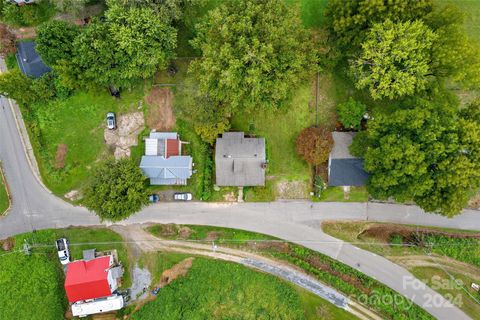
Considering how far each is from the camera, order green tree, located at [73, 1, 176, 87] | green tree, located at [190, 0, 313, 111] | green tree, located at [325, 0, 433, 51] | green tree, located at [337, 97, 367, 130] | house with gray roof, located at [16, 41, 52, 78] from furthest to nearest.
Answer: house with gray roof, located at [16, 41, 52, 78]
green tree, located at [337, 97, 367, 130]
green tree, located at [73, 1, 176, 87]
green tree, located at [190, 0, 313, 111]
green tree, located at [325, 0, 433, 51]

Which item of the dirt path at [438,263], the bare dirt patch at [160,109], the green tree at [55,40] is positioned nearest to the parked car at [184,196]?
the bare dirt patch at [160,109]

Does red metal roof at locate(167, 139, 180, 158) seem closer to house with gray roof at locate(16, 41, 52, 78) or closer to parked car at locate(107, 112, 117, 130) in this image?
parked car at locate(107, 112, 117, 130)

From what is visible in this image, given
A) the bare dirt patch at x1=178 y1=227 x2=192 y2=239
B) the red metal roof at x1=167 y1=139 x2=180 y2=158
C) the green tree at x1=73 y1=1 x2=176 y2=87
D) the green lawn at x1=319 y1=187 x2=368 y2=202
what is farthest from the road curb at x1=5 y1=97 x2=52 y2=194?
the green lawn at x1=319 y1=187 x2=368 y2=202

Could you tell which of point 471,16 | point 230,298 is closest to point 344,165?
point 230,298

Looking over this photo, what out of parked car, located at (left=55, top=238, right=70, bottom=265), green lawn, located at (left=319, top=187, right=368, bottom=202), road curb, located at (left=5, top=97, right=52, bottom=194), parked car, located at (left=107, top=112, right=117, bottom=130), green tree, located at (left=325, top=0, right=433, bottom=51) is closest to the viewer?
green tree, located at (left=325, top=0, right=433, bottom=51)

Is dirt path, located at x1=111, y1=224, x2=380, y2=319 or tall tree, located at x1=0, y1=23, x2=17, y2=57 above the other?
tall tree, located at x1=0, y1=23, x2=17, y2=57

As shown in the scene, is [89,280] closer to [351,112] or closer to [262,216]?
[262,216]

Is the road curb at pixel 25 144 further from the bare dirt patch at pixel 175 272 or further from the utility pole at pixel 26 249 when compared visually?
the bare dirt patch at pixel 175 272
